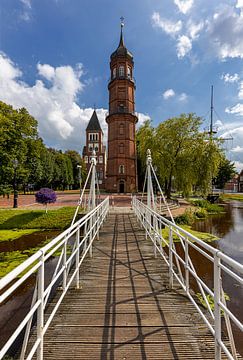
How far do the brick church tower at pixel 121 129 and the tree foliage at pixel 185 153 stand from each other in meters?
8.30

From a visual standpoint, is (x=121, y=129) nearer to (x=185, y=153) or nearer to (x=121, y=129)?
(x=121, y=129)

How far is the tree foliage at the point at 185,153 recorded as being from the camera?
21.5 meters

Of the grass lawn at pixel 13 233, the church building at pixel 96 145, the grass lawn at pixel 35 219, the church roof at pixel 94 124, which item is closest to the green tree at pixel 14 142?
the grass lawn at pixel 35 219

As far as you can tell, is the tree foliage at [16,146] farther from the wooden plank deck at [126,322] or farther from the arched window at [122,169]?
the wooden plank deck at [126,322]

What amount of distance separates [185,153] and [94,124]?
144 feet

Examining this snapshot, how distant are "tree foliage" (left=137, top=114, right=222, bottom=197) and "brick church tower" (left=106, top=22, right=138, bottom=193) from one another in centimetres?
830

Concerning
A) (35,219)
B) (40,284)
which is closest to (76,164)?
(35,219)

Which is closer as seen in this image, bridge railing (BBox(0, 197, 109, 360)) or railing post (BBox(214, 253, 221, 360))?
bridge railing (BBox(0, 197, 109, 360))

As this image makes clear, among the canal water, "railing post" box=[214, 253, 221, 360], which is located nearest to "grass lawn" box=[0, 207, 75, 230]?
the canal water

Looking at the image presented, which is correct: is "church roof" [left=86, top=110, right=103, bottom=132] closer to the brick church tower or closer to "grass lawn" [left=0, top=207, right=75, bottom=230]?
the brick church tower

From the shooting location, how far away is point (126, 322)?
8.97 feet

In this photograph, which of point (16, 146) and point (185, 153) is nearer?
point (16, 146)

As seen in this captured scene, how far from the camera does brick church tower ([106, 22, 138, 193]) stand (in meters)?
31.8

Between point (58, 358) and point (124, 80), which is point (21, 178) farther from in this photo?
point (124, 80)
